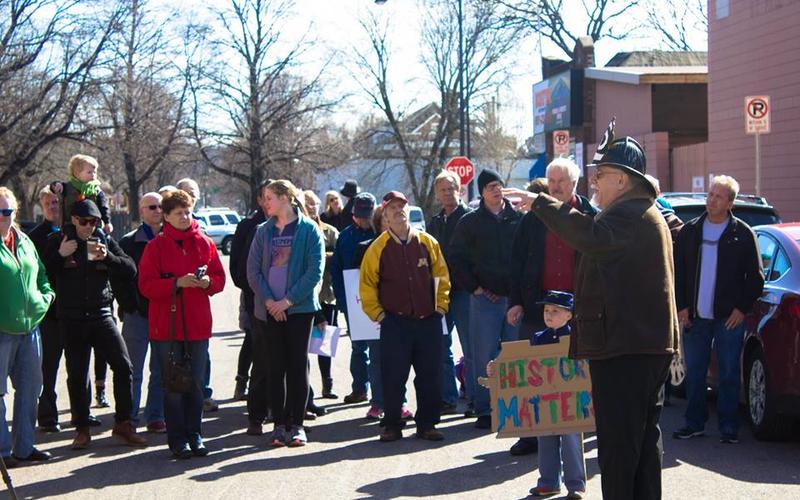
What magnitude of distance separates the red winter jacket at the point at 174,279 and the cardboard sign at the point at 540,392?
2.50m

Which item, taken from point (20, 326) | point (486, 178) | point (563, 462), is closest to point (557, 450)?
point (563, 462)

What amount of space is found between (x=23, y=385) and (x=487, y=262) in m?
3.75

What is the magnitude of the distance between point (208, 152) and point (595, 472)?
163ft

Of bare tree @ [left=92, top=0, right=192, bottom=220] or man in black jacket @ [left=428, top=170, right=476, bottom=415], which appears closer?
man in black jacket @ [left=428, top=170, right=476, bottom=415]

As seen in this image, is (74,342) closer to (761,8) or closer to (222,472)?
(222,472)

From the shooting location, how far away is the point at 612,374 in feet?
17.2

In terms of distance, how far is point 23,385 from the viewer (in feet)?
26.4

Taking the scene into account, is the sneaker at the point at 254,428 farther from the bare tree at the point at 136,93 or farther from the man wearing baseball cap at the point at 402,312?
the bare tree at the point at 136,93

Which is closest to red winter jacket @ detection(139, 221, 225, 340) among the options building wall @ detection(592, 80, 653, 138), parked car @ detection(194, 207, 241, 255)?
building wall @ detection(592, 80, 653, 138)

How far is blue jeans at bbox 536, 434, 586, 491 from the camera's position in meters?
6.89

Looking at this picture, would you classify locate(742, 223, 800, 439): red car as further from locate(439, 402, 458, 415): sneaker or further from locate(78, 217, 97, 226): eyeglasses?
locate(78, 217, 97, 226): eyeglasses

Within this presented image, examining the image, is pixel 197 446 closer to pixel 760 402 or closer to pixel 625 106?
pixel 760 402

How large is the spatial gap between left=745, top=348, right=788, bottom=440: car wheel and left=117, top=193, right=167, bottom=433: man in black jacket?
16.0 ft

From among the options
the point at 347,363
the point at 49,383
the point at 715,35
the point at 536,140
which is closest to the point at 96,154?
the point at 536,140
